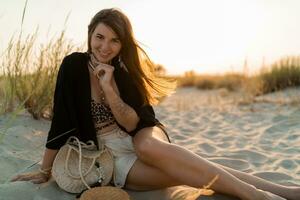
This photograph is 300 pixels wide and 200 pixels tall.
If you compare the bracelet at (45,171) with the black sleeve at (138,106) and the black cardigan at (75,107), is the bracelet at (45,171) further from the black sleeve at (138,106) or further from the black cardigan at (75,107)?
the black sleeve at (138,106)

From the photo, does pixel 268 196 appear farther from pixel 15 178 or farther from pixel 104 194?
pixel 15 178

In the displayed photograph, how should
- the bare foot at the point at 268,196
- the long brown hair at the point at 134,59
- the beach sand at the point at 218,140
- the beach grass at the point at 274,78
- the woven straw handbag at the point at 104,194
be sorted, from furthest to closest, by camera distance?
the beach grass at the point at 274,78 < the long brown hair at the point at 134,59 < the beach sand at the point at 218,140 < the bare foot at the point at 268,196 < the woven straw handbag at the point at 104,194

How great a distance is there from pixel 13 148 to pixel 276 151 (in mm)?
2365

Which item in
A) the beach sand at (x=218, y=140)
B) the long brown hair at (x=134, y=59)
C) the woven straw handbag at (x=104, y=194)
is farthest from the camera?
the long brown hair at (x=134, y=59)

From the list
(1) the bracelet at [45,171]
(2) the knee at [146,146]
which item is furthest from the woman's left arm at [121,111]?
(1) the bracelet at [45,171]

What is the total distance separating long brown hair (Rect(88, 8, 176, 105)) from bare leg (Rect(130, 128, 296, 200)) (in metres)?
0.53

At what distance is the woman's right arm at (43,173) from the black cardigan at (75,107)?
54 mm

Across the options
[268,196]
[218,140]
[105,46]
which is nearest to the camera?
[268,196]

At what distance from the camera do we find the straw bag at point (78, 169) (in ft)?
9.36

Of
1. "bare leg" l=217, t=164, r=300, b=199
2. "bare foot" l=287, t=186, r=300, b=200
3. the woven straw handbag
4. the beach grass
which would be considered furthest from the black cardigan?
the beach grass

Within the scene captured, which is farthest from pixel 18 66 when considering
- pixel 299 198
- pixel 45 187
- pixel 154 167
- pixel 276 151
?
pixel 299 198

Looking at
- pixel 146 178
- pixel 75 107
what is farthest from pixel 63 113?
pixel 146 178

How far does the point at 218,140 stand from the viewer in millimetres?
4996

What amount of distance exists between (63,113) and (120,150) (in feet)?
1.43
